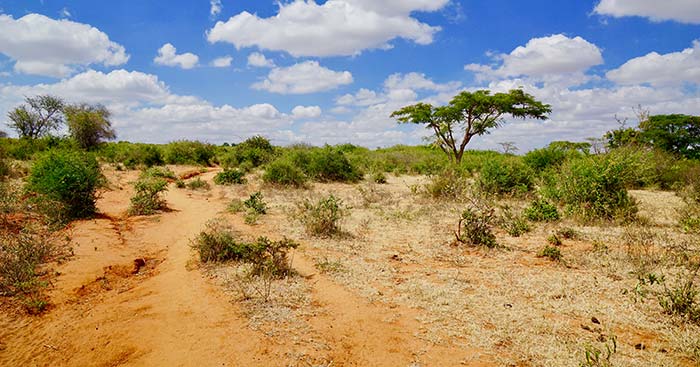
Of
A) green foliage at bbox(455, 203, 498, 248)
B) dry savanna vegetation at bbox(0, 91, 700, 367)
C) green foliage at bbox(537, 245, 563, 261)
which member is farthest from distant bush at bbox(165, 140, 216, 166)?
green foliage at bbox(537, 245, 563, 261)

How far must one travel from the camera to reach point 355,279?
5.64m

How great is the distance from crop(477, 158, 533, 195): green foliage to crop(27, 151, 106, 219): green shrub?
11.1 m

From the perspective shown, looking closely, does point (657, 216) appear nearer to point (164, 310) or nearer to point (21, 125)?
point (164, 310)

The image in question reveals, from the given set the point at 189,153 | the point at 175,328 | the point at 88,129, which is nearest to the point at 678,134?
the point at 175,328

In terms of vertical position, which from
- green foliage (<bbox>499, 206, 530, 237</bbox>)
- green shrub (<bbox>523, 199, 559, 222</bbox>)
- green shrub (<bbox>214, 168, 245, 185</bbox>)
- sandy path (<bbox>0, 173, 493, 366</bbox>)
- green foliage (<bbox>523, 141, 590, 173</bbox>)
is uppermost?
green foliage (<bbox>523, 141, 590, 173</bbox>)

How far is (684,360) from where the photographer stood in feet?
11.7

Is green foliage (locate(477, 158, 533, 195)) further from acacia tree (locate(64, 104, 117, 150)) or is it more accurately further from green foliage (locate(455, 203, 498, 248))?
acacia tree (locate(64, 104, 117, 150))

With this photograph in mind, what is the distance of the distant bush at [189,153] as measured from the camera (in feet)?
88.2

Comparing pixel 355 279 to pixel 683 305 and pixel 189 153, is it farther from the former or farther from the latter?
pixel 189 153

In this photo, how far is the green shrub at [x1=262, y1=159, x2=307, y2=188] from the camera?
1594cm

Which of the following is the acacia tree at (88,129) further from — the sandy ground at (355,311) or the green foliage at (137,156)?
the sandy ground at (355,311)

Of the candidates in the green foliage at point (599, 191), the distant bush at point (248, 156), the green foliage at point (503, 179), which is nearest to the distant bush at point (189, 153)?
the distant bush at point (248, 156)

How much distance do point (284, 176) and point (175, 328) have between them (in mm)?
11823

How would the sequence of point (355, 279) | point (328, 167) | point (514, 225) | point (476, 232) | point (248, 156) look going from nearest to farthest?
point (355, 279) → point (476, 232) → point (514, 225) → point (328, 167) → point (248, 156)
